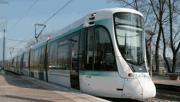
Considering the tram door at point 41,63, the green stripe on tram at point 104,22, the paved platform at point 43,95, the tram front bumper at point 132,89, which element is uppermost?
the green stripe on tram at point 104,22

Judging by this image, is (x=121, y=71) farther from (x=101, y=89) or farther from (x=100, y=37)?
(x=100, y=37)

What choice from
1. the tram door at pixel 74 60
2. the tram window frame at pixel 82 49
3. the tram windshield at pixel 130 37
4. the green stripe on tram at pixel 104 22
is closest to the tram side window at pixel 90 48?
the tram window frame at pixel 82 49

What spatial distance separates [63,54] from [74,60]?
1.50 metres

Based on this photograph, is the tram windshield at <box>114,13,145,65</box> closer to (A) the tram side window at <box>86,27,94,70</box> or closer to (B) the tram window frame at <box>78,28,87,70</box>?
(A) the tram side window at <box>86,27,94,70</box>

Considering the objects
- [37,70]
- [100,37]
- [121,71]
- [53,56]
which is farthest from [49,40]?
[121,71]

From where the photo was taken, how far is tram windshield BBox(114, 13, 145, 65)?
7625 millimetres

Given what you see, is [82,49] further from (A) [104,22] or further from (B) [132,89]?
(B) [132,89]

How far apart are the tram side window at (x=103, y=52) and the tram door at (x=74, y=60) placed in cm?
135

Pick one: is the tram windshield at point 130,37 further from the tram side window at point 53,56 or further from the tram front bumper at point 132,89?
the tram side window at point 53,56

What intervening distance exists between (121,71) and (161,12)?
74.5 ft

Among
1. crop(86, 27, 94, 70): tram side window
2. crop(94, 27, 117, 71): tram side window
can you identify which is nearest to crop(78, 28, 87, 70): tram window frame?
crop(86, 27, 94, 70): tram side window

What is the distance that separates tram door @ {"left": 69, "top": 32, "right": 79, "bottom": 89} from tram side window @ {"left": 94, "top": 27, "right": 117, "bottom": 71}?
4.44ft

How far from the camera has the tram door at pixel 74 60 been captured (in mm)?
8953

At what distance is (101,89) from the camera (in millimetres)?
7613
